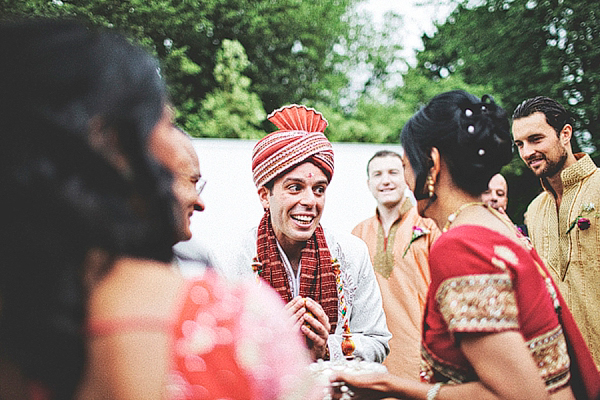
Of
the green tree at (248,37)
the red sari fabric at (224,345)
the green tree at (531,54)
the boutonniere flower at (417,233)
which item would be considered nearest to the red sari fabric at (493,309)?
the red sari fabric at (224,345)

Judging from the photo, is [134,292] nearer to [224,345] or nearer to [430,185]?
[224,345]

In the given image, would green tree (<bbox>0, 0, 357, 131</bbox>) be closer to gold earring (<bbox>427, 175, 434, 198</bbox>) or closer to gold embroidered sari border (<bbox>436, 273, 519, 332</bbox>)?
gold earring (<bbox>427, 175, 434, 198</bbox>)

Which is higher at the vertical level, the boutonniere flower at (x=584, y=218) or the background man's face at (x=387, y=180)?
the background man's face at (x=387, y=180)

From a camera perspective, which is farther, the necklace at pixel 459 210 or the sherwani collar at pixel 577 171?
the sherwani collar at pixel 577 171

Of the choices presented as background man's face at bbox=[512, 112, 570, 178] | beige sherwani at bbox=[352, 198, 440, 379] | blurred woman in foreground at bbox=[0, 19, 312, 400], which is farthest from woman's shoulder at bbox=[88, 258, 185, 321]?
beige sherwani at bbox=[352, 198, 440, 379]

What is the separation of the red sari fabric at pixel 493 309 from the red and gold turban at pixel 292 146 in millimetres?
1251

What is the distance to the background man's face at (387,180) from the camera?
496 centimetres

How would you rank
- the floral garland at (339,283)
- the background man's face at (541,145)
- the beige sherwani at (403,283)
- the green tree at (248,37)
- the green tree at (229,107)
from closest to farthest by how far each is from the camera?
the floral garland at (339,283), the background man's face at (541,145), the beige sherwani at (403,283), the green tree at (248,37), the green tree at (229,107)

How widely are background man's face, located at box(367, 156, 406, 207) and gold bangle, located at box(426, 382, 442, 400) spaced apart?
11.3 ft

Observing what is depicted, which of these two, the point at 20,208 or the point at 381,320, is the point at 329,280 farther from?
the point at 20,208

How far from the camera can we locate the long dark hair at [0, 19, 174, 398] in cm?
82

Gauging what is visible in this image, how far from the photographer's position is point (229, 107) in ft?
45.0

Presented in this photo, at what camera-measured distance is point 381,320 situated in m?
2.76

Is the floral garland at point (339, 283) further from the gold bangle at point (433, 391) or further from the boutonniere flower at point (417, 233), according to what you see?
the boutonniere flower at point (417, 233)
